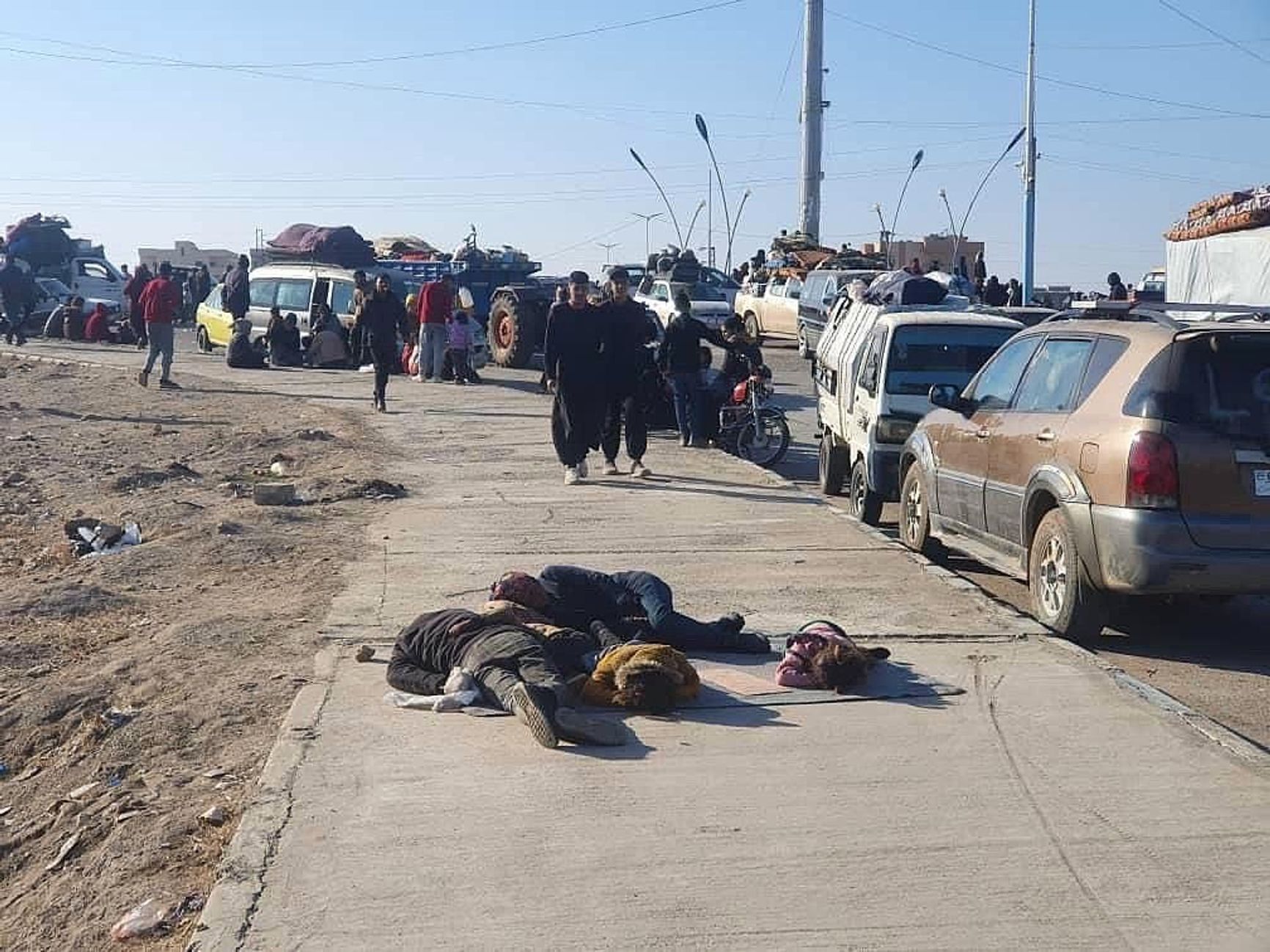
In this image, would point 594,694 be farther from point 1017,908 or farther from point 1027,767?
point 1017,908

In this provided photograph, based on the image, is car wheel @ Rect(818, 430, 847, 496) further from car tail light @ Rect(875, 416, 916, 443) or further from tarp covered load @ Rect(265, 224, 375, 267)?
tarp covered load @ Rect(265, 224, 375, 267)

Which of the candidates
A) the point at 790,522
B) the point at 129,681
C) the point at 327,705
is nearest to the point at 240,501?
the point at 790,522

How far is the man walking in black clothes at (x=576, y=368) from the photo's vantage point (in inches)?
536

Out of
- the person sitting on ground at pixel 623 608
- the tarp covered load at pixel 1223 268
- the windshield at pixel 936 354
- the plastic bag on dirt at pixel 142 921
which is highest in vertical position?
the tarp covered load at pixel 1223 268

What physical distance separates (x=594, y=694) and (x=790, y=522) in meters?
5.42

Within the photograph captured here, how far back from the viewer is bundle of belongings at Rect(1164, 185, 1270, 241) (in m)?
24.4

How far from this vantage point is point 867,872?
489 centimetres

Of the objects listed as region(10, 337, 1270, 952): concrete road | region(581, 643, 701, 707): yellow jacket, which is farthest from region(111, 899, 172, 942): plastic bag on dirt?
region(581, 643, 701, 707): yellow jacket

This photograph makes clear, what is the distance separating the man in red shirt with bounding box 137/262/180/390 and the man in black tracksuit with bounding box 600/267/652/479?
1154cm

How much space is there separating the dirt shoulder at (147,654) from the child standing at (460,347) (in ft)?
27.0

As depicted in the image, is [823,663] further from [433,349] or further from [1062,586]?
[433,349]

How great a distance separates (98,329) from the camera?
39.1 metres

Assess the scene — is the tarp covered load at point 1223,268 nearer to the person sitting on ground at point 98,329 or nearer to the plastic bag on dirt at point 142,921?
the plastic bag on dirt at point 142,921

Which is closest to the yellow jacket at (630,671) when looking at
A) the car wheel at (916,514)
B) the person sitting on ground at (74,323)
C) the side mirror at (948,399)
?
the side mirror at (948,399)
